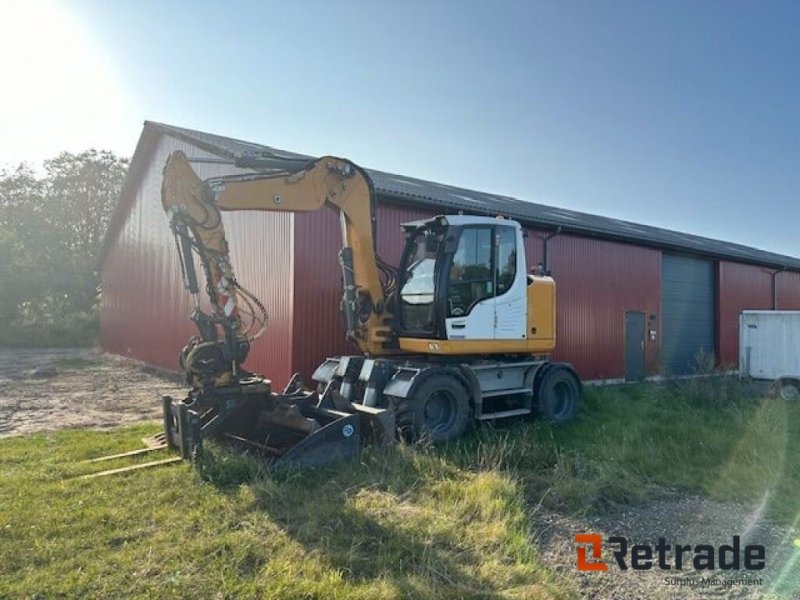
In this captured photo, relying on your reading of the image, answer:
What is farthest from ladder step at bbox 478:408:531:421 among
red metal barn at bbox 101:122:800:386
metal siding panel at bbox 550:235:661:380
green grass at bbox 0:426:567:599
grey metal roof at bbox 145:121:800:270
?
metal siding panel at bbox 550:235:661:380

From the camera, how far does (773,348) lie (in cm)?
1484

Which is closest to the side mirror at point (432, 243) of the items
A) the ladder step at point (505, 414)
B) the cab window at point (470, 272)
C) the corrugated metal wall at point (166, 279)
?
the cab window at point (470, 272)

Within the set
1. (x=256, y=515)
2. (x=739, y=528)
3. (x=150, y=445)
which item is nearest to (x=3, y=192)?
(x=150, y=445)

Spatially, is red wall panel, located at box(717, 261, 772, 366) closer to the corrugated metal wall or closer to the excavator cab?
the excavator cab

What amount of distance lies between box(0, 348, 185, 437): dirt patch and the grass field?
1.67 meters

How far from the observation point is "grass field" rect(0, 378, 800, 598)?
420 cm

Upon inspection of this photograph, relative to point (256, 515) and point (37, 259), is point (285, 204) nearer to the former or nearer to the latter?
point (256, 515)

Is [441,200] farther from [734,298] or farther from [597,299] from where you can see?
[734,298]

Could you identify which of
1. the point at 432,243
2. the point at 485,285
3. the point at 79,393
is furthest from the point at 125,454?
the point at 79,393

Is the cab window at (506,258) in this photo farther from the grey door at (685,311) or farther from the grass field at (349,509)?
the grey door at (685,311)

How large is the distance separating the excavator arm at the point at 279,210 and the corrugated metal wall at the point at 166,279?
2617 millimetres

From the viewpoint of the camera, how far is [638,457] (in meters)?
7.32

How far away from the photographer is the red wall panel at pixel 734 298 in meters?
20.9

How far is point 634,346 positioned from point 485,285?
10.2 meters
